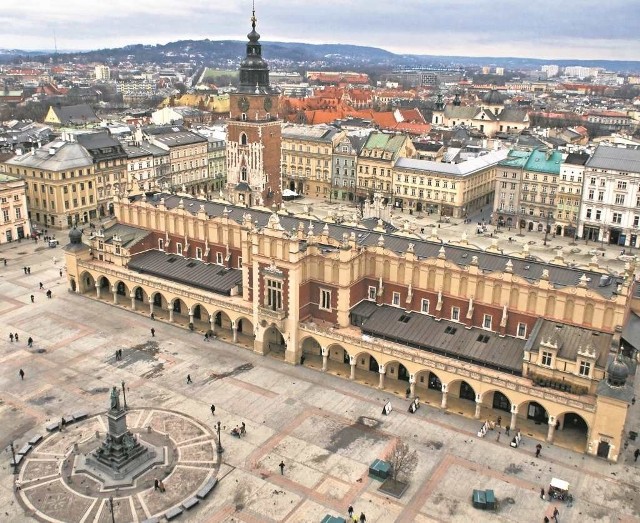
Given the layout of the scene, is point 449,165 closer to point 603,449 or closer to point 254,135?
point 254,135

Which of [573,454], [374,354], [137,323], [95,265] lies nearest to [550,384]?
[573,454]

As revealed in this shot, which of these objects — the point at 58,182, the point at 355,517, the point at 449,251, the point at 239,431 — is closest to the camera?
the point at 355,517

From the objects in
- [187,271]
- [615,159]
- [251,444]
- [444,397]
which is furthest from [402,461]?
[615,159]

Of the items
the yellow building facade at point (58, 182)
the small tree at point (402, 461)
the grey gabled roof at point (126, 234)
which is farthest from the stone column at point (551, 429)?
the yellow building facade at point (58, 182)

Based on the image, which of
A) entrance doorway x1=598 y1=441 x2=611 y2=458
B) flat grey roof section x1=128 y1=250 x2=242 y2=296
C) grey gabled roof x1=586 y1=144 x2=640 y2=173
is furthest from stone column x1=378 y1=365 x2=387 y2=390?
grey gabled roof x1=586 y1=144 x2=640 y2=173

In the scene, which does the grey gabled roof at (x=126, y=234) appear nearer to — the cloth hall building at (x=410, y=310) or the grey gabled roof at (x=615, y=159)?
the cloth hall building at (x=410, y=310)
